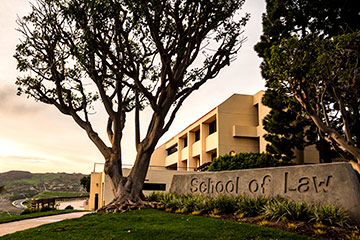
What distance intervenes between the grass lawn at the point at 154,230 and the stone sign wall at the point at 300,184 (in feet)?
7.66

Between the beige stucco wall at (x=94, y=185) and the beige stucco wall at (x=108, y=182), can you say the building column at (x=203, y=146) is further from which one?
the beige stucco wall at (x=94, y=185)

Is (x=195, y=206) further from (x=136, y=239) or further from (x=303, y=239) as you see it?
(x=303, y=239)

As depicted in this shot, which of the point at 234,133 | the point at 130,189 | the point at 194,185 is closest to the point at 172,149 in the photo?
the point at 234,133

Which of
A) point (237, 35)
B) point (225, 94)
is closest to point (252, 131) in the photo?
point (225, 94)

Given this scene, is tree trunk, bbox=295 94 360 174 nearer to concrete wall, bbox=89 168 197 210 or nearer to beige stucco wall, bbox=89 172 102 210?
concrete wall, bbox=89 168 197 210

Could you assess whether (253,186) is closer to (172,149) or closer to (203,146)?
(203,146)

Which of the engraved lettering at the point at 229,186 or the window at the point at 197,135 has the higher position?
the window at the point at 197,135

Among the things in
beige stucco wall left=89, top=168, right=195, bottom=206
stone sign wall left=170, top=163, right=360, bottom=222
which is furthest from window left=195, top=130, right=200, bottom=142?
stone sign wall left=170, top=163, right=360, bottom=222

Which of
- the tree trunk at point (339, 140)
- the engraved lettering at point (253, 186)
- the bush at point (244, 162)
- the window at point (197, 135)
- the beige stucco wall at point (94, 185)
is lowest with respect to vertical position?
the beige stucco wall at point (94, 185)

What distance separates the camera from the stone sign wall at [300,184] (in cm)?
855

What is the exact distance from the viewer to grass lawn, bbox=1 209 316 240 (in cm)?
738

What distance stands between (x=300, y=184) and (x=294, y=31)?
17686 millimetres

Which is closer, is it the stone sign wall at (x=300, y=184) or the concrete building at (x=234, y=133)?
the stone sign wall at (x=300, y=184)

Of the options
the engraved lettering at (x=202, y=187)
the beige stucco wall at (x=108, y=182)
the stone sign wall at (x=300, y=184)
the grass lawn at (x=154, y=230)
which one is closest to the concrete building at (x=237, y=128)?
the beige stucco wall at (x=108, y=182)
